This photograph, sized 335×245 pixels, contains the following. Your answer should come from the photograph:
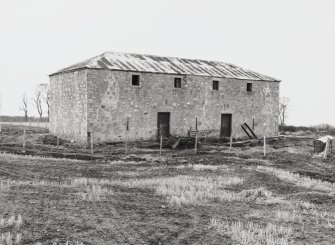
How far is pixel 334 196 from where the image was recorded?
11883mm

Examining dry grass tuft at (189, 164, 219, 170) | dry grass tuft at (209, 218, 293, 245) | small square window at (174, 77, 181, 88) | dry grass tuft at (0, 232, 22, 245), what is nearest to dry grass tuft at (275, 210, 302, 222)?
dry grass tuft at (209, 218, 293, 245)

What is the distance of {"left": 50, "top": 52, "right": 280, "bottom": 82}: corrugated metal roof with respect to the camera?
25.8 meters

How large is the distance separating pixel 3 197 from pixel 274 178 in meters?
9.68

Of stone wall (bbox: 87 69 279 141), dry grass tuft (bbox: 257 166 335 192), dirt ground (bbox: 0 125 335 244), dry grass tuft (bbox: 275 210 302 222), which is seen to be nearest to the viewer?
dirt ground (bbox: 0 125 335 244)

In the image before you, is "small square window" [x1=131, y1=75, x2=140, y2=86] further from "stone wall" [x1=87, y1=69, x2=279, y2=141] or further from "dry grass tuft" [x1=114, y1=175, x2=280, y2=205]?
"dry grass tuft" [x1=114, y1=175, x2=280, y2=205]

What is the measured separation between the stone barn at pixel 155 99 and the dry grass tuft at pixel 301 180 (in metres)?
11.4

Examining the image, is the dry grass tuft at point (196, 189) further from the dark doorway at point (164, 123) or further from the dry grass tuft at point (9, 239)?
the dark doorway at point (164, 123)

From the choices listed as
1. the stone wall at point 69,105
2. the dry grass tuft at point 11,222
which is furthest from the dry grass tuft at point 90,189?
the stone wall at point 69,105

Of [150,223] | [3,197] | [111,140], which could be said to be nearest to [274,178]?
[150,223]

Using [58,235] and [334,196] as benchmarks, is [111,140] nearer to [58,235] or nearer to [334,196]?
[334,196]

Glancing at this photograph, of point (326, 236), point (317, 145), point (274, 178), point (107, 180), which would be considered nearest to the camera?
point (326, 236)

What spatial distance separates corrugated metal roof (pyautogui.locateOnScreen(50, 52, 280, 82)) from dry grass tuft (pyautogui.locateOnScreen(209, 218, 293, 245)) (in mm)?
17918

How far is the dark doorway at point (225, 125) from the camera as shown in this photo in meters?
30.2

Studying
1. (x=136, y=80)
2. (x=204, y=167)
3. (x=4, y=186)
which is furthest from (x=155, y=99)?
(x=4, y=186)
